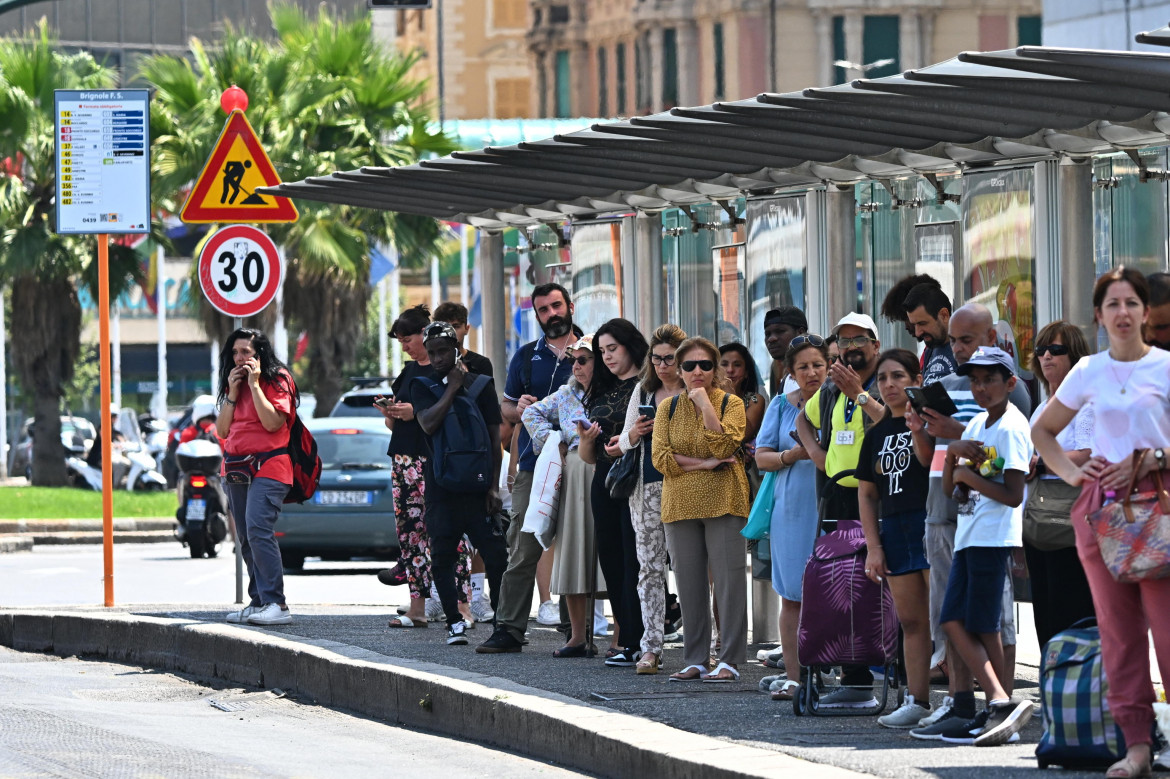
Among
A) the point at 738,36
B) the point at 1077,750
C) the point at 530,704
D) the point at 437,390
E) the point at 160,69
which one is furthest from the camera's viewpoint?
the point at 738,36

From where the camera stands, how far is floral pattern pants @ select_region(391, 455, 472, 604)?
12523 mm

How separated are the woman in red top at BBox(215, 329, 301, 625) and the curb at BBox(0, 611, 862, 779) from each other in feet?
1.42

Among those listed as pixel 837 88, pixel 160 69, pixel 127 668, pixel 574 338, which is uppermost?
pixel 160 69

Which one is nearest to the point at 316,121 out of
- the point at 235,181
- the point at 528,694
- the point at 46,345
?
the point at 46,345

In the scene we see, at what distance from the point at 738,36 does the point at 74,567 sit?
48.1m

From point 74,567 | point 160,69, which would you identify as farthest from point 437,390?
point 160,69

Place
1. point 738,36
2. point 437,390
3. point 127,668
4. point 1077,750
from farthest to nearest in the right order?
point 738,36
point 127,668
point 437,390
point 1077,750

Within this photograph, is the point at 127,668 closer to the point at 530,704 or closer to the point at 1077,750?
the point at 530,704

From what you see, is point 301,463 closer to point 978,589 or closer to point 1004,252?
point 1004,252

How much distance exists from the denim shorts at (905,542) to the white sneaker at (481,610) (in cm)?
519

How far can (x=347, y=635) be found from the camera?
12.2m

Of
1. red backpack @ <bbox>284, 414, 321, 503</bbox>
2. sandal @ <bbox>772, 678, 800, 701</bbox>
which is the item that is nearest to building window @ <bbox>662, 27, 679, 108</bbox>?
red backpack @ <bbox>284, 414, 321, 503</bbox>

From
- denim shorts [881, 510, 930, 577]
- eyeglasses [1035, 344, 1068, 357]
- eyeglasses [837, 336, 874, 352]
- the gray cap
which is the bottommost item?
denim shorts [881, 510, 930, 577]

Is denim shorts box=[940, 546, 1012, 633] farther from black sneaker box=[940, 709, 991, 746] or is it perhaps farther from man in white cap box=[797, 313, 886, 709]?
man in white cap box=[797, 313, 886, 709]
